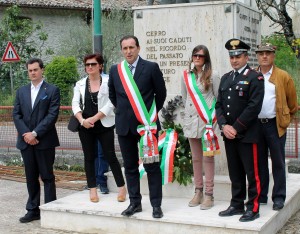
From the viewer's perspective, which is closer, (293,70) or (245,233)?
(245,233)

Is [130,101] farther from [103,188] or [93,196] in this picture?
[103,188]

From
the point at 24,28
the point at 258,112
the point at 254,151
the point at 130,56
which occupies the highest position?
the point at 24,28

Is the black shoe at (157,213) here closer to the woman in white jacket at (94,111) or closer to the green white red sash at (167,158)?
the green white red sash at (167,158)

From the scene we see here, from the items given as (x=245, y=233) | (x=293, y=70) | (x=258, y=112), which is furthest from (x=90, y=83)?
(x=293, y=70)

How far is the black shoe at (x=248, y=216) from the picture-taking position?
19.3ft

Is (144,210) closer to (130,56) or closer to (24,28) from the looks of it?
(130,56)

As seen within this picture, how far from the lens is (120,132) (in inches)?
244

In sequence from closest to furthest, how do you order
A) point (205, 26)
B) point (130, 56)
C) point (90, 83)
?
point (130, 56) < point (90, 83) < point (205, 26)

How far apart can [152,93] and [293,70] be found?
17884 mm

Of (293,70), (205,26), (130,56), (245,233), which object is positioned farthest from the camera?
(293,70)

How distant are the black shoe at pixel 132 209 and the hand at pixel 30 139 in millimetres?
1412

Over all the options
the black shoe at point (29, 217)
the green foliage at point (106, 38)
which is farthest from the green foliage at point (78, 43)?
the black shoe at point (29, 217)

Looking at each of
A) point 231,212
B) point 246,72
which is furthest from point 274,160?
point 246,72

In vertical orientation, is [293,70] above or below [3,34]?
below
